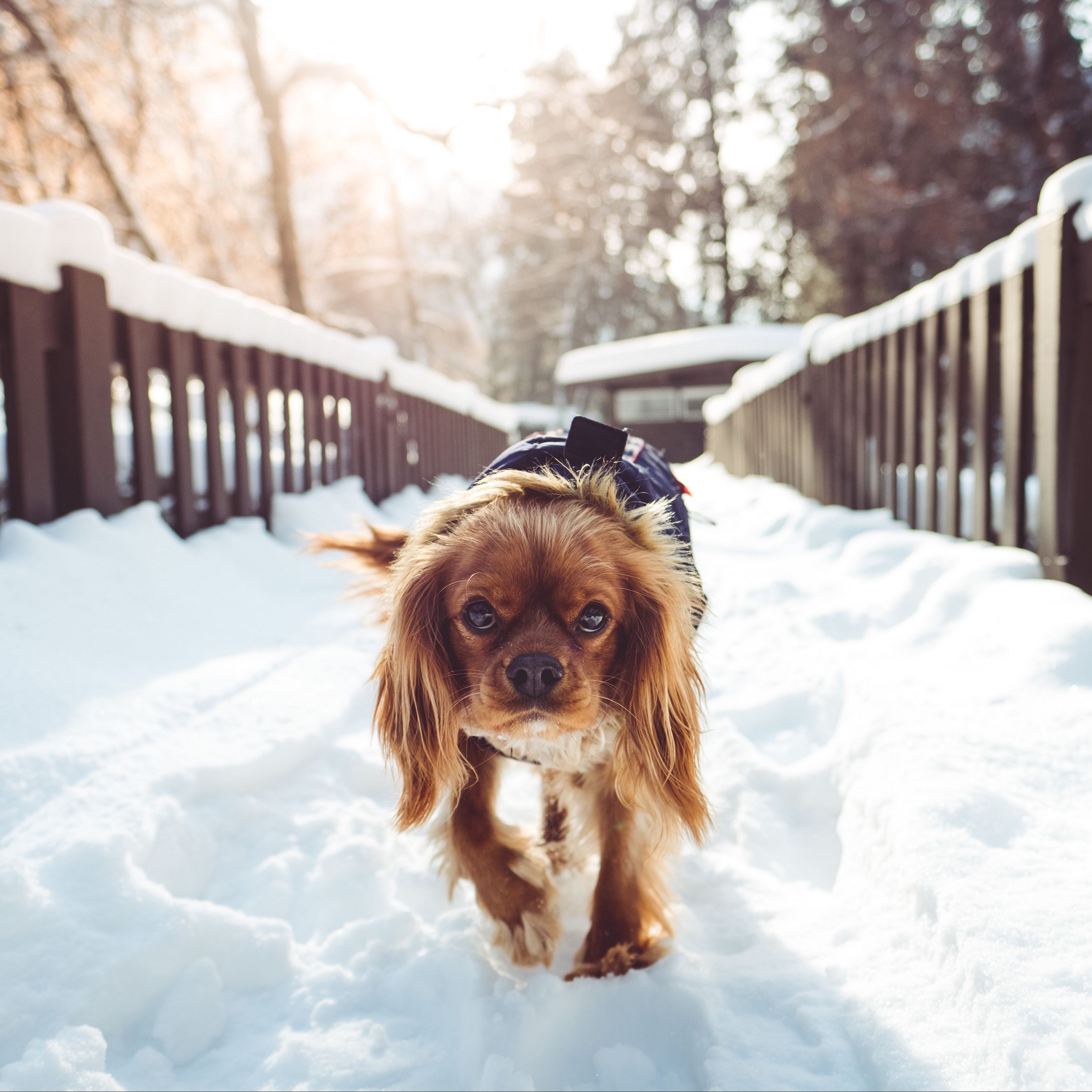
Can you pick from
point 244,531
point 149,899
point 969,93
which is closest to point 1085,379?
point 149,899

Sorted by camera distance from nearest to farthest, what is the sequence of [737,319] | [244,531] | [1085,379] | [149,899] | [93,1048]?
[93,1048] < [149,899] < [1085,379] < [244,531] < [737,319]

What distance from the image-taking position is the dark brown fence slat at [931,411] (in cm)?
362

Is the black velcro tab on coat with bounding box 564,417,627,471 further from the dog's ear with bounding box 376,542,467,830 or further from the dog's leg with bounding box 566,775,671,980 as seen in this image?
the dog's leg with bounding box 566,775,671,980

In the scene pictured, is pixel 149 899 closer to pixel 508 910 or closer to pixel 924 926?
pixel 508 910

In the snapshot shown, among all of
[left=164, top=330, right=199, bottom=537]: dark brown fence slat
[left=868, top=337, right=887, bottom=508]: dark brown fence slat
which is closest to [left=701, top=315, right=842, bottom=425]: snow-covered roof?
[left=868, top=337, right=887, bottom=508]: dark brown fence slat

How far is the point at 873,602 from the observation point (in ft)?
10.1

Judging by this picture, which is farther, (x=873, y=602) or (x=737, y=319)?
(x=737, y=319)

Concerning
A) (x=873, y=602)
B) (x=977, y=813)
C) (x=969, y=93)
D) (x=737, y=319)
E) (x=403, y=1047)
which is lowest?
(x=403, y=1047)

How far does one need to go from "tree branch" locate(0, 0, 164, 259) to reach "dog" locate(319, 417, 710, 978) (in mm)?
8393

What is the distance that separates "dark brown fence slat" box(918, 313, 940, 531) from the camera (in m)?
3.62

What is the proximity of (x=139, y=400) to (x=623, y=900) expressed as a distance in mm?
2961

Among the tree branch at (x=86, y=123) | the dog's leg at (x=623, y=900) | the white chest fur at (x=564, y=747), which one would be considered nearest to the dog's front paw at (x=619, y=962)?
the dog's leg at (x=623, y=900)

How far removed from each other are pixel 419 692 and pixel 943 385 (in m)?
3.50

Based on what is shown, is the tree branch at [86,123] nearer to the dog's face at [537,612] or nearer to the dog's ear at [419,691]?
the dog's ear at [419,691]
